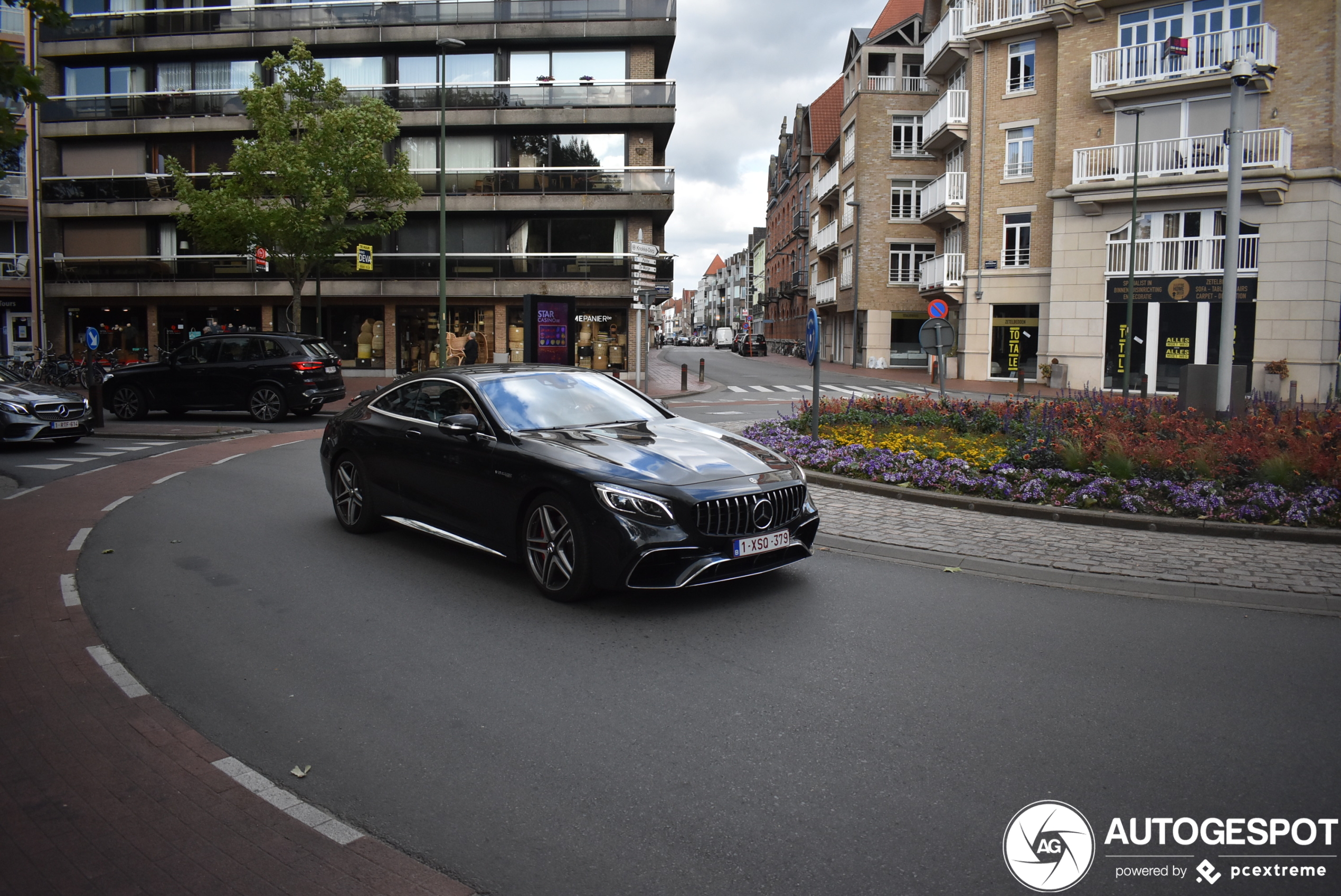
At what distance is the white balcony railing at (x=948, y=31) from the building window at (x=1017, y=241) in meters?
7.68

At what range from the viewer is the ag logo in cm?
318

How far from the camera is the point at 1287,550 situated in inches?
310

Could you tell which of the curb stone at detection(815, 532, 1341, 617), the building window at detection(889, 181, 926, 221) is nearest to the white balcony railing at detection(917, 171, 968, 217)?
the building window at detection(889, 181, 926, 221)

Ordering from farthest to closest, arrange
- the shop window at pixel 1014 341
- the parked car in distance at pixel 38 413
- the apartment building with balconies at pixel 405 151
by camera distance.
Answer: the shop window at pixel 1014 341, the apartment building with balconies at pixel 405 151, the parked car in distance at pixel 38 413

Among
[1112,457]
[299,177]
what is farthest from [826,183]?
[1112,457]

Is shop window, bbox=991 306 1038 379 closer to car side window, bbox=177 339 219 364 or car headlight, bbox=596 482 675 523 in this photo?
car side window, bbox=177 339 219 364

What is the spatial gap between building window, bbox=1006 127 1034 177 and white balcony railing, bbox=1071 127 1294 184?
3.27 metres

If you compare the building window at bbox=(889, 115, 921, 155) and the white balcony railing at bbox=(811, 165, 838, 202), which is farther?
the white balcony railing at bbox=(811, 165, 838, 202)

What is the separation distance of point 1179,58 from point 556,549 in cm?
3184

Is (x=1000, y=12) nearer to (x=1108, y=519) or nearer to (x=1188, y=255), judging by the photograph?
(x=1188, y=255)

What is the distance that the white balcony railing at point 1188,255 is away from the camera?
1163 inches

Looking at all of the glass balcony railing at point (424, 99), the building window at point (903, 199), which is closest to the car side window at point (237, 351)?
the glass balcony railing at point (424, 99)

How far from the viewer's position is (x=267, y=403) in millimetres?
19516

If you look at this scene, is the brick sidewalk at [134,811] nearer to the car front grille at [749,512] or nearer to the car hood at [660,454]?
the car hood at [660,454]
